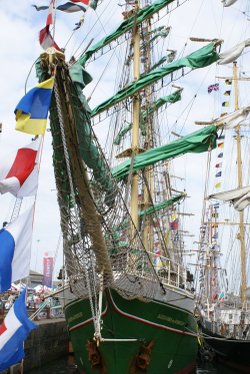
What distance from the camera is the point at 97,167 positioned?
1059 cm

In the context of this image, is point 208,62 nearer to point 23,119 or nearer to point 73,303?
point 73,303

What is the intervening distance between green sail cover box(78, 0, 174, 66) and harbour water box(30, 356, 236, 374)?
1129 cm

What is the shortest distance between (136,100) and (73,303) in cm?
853

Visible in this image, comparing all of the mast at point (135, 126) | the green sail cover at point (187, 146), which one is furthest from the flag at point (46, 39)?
the mast at point (135, 126)

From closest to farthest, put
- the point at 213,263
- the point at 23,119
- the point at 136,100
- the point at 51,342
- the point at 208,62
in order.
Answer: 1. the point at 23,119
2. the point at 208,62
3. the point at 136,100
4. the point at 51,342
5. the point at 213,263

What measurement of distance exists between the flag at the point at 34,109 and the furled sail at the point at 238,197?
1326 cm

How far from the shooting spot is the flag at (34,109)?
7672 mm

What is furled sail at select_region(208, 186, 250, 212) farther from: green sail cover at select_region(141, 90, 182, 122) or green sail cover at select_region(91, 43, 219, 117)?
green sail cover at select_region(141, 90, 182, 122)

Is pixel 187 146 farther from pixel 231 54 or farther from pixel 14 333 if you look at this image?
pixel 14 333

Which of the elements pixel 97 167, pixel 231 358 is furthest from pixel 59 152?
pixel 231 358

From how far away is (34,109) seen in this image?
796 centimetres

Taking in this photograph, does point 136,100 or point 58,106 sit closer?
point 58,106

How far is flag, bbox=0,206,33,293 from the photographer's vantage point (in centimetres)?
747

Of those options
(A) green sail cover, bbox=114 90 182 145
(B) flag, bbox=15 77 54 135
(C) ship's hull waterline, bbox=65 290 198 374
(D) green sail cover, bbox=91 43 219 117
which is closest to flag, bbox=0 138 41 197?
(B) flag, bbox=15 77 54 135
